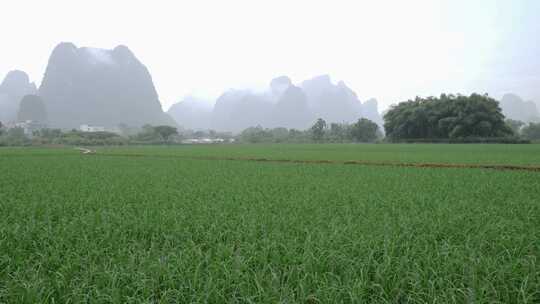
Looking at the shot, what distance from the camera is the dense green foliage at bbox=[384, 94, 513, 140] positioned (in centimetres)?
6034

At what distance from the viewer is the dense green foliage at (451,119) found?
60.3 m

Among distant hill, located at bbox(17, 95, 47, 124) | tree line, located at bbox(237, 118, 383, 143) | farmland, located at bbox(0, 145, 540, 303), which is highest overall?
distant hill, located at bbox(17, 95, 47, 124)

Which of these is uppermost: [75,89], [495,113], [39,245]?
[75,89]

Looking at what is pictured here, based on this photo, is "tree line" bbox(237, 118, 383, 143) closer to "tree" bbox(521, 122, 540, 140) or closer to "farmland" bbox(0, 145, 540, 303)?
"tree" bbox(521, 122, 540, 140)

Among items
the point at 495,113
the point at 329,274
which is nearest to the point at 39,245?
the point at 329,274

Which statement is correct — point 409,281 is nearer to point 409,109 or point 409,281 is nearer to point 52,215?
point 52,215

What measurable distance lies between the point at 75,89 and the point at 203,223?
674 feet

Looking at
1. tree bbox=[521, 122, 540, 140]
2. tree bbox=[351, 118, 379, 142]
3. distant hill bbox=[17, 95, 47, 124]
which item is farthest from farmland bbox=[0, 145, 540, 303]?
distant hill bbox=[17, 95, 47, 124]

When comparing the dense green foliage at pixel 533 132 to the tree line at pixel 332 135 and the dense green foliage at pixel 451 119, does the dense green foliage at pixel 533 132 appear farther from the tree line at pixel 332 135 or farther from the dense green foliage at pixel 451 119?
the dense green foliage at pixel 451 119

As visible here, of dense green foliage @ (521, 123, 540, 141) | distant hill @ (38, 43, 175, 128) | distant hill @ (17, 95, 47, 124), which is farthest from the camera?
distant hill @ (38, 43, 175, 128)

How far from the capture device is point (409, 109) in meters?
71.2

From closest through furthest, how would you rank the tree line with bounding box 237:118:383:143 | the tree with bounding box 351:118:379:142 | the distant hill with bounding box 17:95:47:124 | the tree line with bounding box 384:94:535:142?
1. the tree line with bounding box 384:94:535:142
2. the tree with bounding box 351:118:379:142
3. the tree line with bounding box 237:118:383:143
4. the distant hill with bounding box 17:95:47:124

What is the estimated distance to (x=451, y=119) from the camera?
6166cm

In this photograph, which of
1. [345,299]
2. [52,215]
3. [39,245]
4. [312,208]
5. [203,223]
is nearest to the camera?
[345,299]
